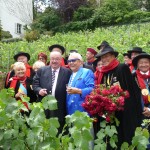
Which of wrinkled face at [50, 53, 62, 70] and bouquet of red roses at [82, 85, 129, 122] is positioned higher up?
wrinkled face at [50, 53, 62, 70]

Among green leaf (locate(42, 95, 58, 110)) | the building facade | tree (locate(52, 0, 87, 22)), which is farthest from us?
the building facade

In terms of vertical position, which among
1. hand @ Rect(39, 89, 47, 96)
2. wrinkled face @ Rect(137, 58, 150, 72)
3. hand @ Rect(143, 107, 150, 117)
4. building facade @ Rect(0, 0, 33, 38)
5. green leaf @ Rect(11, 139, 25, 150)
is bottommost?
hand @ Rect(143, 107, 150, 117)

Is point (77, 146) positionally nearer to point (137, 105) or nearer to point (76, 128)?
point (76, 128)

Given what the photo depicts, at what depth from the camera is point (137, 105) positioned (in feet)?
14.8

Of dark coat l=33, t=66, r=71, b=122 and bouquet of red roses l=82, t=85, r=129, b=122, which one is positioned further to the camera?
dark coat l=33, t=66, r=71, b=122

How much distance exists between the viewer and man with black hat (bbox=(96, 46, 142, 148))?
4375mm

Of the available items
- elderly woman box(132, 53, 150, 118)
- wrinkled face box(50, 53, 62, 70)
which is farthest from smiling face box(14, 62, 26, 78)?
elderly woman box(132, 53, 150, 118)

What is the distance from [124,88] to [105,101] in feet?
2.14

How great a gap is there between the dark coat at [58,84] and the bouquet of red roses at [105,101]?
117 centimetres

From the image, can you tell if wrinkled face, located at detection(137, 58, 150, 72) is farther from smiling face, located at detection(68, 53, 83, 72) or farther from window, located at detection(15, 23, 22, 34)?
window, located at detection(15, 23, 22, 34)

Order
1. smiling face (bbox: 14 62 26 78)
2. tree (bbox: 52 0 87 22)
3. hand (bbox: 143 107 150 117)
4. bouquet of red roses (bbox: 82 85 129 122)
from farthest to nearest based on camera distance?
1. tree (bbox: 52 0 87 22)
2. smiling face (bbox: 14 62 26 78)
3. hand (bbox: 143 107 150 117)
4. bouquet of red roses (bbox: 82 85 129 122)

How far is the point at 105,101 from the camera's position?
381 centimetres

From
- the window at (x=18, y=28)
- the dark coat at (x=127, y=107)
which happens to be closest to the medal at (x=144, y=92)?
the dark coat at (x=127, y=107)

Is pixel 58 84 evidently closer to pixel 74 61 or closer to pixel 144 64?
pixel 74 61
